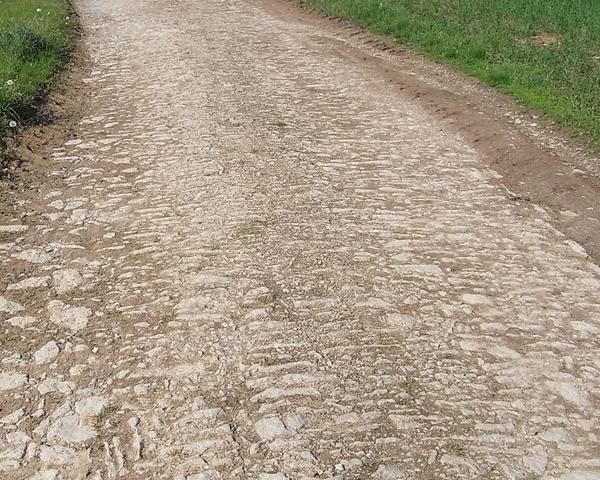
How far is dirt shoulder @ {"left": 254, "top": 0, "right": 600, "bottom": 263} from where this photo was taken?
21.4 ft

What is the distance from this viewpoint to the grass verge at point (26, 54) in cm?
812

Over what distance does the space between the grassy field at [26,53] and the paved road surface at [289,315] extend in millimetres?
794

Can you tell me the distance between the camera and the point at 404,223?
19.7 ft

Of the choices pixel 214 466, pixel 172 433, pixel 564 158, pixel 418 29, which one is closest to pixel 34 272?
pixel 172 433

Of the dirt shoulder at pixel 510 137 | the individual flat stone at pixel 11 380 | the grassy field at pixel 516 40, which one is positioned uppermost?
the grassy field at pixel 516 40

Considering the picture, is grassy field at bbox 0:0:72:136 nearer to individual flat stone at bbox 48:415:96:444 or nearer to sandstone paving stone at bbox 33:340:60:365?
sandstone paving stone at bbox 33:340:60:365

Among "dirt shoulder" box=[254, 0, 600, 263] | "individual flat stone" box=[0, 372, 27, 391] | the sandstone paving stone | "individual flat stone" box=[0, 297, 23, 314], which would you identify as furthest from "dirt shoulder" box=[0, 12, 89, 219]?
"dirt shoulder" box=[254, 0, 600, 263]

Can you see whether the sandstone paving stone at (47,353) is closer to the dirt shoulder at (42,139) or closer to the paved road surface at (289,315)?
the paved road surface at (289,315)

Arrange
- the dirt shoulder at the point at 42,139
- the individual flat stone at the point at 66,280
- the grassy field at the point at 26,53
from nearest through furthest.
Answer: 1. the individual flat stone at the point at 66,280
2. the dirt shoulder at the point at 42,139
3. the grassy field at the point at 26,53

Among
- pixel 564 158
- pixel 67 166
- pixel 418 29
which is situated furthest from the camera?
pixel 418 29

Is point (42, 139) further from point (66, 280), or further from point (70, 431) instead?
point (70, 431)

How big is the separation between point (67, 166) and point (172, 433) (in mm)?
4098

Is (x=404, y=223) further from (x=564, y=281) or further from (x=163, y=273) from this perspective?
(x=163, y=273)

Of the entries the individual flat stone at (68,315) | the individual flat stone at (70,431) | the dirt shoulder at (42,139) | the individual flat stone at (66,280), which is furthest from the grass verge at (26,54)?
the individual flat stone at (70,431)
